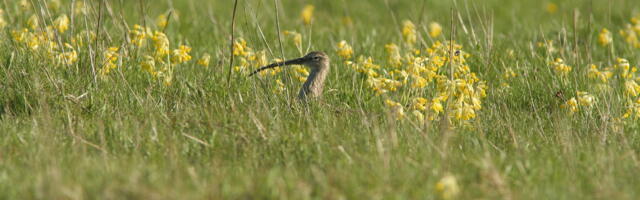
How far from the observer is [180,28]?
8.54m

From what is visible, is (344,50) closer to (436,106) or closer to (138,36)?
(138,36)

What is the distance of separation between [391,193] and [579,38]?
4.81 metres

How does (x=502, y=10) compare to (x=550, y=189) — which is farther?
(x=502, y=10)

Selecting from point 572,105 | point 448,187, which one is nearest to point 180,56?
point 572,105

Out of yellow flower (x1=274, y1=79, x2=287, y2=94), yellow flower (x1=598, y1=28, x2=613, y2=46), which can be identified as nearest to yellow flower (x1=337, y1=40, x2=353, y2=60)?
yellow flower (x1=274, y1=79, x2=287, y2=94)

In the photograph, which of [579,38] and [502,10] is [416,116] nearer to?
[579,38]

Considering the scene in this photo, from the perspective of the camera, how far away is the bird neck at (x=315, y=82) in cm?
647

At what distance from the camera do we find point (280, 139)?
Result: 16.4 feet

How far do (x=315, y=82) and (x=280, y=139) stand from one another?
160 cm

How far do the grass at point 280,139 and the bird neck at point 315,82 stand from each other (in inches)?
3.8

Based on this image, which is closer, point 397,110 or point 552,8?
point 397,110

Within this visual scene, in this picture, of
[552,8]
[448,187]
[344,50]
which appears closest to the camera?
[448,187]

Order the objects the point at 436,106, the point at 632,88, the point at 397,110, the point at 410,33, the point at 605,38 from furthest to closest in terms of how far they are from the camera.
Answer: the point at 605,38
the point at 410,33
the point at 632,88
the point at 436,106
the point at 397,110

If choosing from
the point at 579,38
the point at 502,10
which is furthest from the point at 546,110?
the point at 502,10
